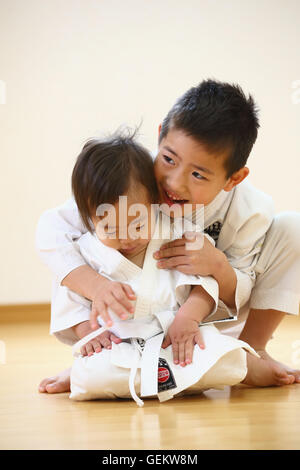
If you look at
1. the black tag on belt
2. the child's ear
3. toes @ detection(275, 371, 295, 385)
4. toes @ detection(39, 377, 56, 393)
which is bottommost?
toes @ detection(39, 377, 56, 393)

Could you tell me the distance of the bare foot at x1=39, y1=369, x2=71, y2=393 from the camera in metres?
1.17

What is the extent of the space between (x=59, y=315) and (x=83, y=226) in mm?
190

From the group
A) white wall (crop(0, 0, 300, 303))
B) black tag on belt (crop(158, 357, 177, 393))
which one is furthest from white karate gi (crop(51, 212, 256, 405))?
white wall (crop(0, 0, 300, 303))

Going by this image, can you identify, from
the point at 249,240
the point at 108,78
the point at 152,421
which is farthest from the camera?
the point at 108,78

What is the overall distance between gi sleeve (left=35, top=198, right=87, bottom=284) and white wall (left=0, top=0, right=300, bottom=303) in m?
1.10

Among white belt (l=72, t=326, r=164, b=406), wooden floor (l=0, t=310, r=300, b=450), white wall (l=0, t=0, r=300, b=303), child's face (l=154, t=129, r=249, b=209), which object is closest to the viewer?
wooden floor (l=0, t=310, r=300, b=450)

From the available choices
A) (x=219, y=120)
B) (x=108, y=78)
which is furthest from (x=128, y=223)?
(x=108, y=78)

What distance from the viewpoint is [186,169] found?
Answer: 115cm

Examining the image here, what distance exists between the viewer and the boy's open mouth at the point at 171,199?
1.17 m

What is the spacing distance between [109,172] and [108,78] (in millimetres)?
1415

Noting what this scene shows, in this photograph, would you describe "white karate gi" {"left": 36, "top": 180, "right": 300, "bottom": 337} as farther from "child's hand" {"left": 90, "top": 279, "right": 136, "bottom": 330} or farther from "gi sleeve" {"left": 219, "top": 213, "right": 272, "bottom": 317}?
"child's hand" {"left": 90, "top": 279, "right": 136, "bottom": 330}

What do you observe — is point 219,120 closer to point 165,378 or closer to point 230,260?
point 230,260

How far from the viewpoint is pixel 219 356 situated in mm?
1043

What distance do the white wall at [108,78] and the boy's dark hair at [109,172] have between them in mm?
1241
